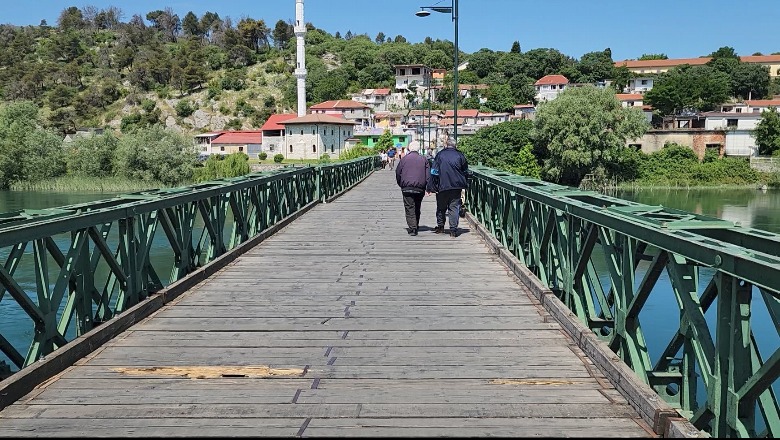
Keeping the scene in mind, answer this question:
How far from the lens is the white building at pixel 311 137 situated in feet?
283

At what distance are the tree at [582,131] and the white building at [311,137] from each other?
33088 mm

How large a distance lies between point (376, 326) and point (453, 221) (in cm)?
580

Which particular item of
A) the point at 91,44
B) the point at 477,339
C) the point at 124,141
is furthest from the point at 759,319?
the point at 91,44

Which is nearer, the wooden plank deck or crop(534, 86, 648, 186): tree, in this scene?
the wooden plank deck

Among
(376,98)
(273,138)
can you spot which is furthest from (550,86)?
(273,138)

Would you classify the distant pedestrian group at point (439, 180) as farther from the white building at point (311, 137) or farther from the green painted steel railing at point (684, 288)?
the white building at point (311, 137)

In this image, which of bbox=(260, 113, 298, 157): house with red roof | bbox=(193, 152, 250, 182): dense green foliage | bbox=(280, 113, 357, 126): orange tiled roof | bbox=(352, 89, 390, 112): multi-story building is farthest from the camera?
bbox=(352, 89, 390, 112): multi-story building

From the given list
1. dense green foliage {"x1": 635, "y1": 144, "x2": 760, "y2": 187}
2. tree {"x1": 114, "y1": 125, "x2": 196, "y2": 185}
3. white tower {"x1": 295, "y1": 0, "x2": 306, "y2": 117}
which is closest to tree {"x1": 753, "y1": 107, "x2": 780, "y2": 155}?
dense green foliage {"x1": 635, "y1": 144, "x2": 760, "y2": 187}

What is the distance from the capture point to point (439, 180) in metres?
11.0

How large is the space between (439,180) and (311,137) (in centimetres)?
7711

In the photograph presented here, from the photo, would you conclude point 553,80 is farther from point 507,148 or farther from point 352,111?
point 507,148

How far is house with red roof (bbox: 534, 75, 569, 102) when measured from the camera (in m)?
119

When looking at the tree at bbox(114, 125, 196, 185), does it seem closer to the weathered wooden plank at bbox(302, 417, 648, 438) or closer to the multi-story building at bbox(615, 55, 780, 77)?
the weathered wooden plank at bbox(302, 417, 648, 438)

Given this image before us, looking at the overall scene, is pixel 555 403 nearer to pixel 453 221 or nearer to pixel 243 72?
pixel 453 221
